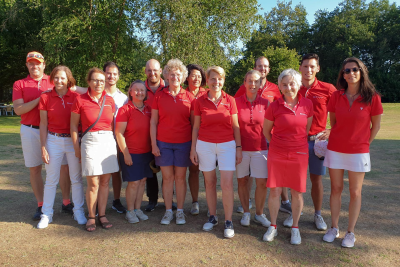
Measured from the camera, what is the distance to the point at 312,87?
445 centimetres

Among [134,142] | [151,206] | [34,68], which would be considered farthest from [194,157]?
[34,68]

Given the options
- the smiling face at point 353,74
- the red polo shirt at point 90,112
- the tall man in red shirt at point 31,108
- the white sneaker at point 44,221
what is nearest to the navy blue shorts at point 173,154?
the red polo shirt at point 90,112

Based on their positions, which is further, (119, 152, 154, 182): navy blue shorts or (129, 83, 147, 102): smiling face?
(119, 152, 154, 182): navy blue shorts

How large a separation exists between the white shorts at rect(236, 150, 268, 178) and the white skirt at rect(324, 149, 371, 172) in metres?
0.79

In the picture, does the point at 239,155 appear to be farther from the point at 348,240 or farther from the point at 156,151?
the point at 348,240

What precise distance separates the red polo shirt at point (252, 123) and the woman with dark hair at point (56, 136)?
235cm

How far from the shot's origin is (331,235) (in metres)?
3.93

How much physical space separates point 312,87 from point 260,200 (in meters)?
1.72

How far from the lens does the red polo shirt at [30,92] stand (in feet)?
15.3

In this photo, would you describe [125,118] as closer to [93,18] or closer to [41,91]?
[41,91]

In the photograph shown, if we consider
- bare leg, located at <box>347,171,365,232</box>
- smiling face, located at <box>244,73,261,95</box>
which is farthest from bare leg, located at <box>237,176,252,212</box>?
bare leg, located at <box>347,171,365,232</box>

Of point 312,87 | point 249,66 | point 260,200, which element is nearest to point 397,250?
point 260,200

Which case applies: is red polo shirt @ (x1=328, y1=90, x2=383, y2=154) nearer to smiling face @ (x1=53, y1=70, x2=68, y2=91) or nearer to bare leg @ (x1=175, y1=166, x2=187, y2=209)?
bare leg @ (x1=175, y1=166, x2=187, y2=209)

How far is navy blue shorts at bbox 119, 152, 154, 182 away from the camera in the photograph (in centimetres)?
457
